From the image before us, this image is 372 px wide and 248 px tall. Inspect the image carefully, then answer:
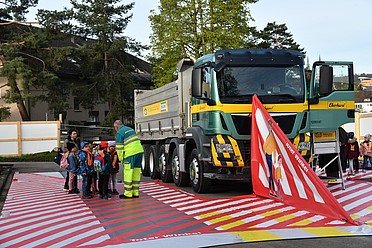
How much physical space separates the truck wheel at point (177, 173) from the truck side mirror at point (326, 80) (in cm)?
425

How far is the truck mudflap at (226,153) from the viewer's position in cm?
1243

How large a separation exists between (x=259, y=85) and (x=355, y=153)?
682 centimetres

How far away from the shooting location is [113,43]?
44.8 m

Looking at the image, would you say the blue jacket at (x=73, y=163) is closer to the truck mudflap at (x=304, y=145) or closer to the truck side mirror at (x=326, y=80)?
the truck mudflap at (x=304, y=145)

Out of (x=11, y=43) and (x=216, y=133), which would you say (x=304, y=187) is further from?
(x=11, y=43)

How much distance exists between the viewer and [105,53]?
45531 mm

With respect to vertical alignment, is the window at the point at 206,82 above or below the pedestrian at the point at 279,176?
above

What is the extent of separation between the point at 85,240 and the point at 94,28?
3740 cm

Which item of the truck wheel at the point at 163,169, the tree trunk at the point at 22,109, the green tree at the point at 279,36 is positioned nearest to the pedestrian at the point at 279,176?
the truck wheel at the point at 163,169

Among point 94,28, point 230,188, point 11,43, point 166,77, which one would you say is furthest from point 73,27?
point 230,188

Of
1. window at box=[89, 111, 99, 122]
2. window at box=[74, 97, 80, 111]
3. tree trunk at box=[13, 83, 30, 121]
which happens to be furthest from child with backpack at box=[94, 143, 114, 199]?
window at box=[89, 111, 99, 122]

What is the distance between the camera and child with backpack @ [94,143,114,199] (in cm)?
1303

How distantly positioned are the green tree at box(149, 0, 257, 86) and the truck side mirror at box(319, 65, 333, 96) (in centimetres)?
2362

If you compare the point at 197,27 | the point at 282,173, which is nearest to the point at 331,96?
the point at 282,173
